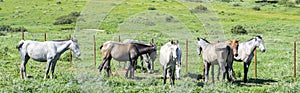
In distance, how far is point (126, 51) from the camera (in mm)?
17375

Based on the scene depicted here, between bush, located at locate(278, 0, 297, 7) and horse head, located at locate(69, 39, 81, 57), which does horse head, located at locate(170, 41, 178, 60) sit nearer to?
horse head, located at locate(69, 39, 81, 57)

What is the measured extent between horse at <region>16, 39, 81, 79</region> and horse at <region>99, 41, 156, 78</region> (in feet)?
5.88

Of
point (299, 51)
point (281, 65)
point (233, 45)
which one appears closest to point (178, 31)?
point (233, 45)

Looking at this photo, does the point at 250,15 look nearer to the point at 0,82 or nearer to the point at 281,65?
the point at 281,65

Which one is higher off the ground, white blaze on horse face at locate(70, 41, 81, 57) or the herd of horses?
white blaze on horse face at locate(70, 41, 81, 57)

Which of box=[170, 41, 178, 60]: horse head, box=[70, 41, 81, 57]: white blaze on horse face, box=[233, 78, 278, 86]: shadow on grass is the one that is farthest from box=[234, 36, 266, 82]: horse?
box=[70, 41, 81, 57]: white blaze on horse face

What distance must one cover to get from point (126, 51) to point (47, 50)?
8.84ft

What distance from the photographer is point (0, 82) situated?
14773mm

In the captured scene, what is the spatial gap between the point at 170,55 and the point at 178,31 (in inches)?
174

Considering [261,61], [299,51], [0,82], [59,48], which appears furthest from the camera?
[299,51]

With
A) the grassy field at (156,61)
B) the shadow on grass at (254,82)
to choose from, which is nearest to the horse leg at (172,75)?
the grassy field at (156,61)

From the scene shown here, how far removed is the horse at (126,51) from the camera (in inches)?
676

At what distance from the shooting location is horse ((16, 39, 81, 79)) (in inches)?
640

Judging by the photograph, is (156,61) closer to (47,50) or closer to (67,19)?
(47,50)
